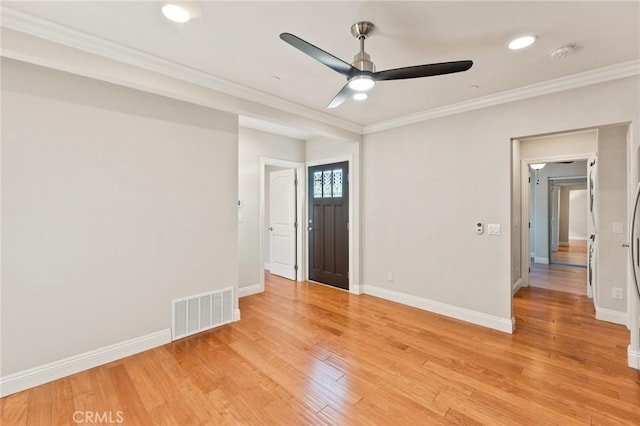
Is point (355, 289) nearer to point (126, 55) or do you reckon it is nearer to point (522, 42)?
point (522, 42)

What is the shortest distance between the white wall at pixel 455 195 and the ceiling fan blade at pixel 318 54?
232 centimetres

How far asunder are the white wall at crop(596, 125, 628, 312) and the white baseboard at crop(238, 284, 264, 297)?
472 centimetres

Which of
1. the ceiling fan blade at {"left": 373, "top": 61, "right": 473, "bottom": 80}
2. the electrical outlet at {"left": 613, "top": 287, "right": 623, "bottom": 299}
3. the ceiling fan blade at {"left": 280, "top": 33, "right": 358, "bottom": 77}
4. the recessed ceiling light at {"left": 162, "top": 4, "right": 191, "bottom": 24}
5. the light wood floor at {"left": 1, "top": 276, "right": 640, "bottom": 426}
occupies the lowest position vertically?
the light wood floor at {"left": 1, "top": 276, "right": 640, "bottom": 426}

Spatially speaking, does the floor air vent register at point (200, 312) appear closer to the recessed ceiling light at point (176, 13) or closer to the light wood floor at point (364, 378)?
the light wood floor at point (364, 378)

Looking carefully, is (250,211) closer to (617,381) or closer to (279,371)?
(279,371)

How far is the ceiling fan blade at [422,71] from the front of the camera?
188 centimetres

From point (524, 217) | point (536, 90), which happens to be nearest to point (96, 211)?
point (536, 90)

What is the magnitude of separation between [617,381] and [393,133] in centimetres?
353

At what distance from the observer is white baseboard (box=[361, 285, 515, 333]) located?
3.31 m

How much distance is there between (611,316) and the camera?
3.50 meters

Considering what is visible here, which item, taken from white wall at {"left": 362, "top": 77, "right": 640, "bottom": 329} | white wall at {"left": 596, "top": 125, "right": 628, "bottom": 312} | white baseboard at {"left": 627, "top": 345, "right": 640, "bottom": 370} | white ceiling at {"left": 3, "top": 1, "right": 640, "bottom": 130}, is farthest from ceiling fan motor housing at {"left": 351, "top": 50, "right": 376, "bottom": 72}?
white wall at {"left": 596, "top": 125, "right": 628, "bottom": 312}

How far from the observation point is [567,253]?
318 inches

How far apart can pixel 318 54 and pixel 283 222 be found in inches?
169

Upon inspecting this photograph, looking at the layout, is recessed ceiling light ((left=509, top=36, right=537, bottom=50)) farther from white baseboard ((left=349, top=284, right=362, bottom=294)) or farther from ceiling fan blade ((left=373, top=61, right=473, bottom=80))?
white baseboard ((left=349, top=284, right=362, bottom=294))
